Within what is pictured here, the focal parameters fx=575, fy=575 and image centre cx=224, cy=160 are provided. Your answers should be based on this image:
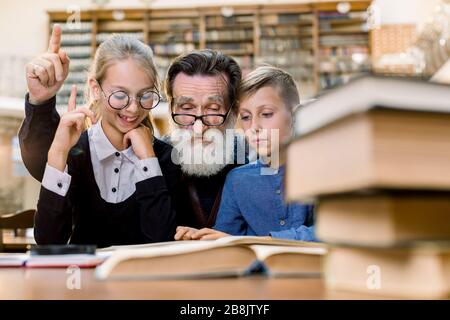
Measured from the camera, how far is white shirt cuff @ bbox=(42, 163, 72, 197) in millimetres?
1414

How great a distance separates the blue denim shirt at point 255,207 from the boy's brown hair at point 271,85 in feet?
0.74

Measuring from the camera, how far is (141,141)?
159 centimetres

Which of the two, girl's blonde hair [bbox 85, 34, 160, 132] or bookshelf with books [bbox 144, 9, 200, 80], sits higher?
bookshelf with books [bbox 144, 9, 200, 80]

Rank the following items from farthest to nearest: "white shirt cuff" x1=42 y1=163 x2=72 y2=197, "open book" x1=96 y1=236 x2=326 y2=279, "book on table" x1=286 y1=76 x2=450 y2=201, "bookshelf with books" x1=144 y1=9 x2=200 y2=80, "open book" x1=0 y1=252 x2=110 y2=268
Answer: "bookshelf with books" x1=144 y1=9 x2=200 y2=80 → "white shirt cuff" x1=42 y1=163 x2=72 y2=197 → "open book" x1=0 y1=252 x2=110 y2=268 → "open book" x1=96 y1=236 x2=326 y2=279 → "book on table" x1=286 y1=76 x2=450 y2=201

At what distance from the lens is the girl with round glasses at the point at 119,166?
5.07 ft

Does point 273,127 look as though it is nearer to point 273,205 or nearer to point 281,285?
point 273,205

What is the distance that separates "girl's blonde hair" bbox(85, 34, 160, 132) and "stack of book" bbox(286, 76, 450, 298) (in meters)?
1.24

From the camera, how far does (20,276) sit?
29.2 inches

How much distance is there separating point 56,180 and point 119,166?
0.97ft

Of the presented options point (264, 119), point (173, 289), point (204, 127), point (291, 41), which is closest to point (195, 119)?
point (204, 127)

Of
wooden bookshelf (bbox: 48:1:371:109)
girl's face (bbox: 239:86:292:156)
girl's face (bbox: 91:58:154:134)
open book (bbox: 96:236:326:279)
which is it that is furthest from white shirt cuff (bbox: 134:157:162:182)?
wooden bookshelf (bbox: 48:1:371:109)

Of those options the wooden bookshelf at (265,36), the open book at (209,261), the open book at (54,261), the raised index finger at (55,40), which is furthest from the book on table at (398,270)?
the wooden bookshelf at (265,36)

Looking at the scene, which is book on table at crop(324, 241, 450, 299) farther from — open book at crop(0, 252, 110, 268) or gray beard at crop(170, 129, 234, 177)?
gray beard at crop(170, 129, 234, 177)

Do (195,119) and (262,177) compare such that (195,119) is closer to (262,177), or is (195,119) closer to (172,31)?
(262,177)
